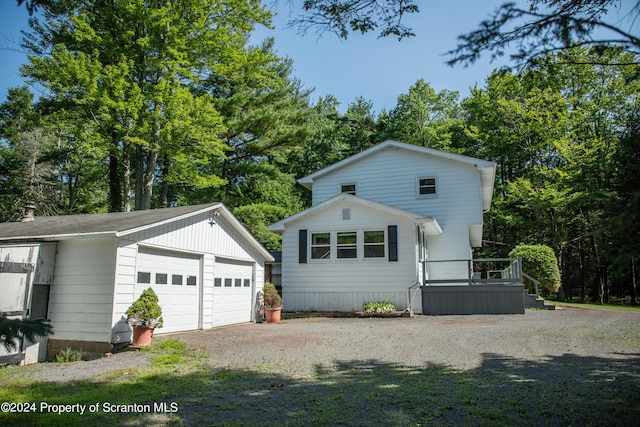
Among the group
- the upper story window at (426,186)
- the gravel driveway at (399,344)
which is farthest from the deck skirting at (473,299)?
the upper story window at (426,186)

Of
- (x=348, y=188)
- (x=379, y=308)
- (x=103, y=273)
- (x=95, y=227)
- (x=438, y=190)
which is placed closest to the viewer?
(x=103, y=273)

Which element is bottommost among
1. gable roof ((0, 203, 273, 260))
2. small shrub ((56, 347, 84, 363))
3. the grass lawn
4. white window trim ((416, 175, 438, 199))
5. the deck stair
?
small shrub ((56, 347, 84, 363))

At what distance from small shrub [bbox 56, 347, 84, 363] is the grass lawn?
5.52 feet

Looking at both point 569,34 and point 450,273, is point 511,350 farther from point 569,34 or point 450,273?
point 450,273

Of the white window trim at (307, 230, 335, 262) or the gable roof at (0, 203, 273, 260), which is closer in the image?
the gable roof at (0, 203, 273, 260)

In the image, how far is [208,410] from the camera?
15.4 ft

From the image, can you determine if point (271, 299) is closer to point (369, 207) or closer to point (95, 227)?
point (369, 207)

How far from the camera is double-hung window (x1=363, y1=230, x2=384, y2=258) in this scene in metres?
16.2

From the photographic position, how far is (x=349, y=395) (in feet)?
16.9

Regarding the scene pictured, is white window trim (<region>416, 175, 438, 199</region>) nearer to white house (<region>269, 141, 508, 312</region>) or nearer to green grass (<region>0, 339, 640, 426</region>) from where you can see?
white house (<region>269, 141, 508, 312</region>)

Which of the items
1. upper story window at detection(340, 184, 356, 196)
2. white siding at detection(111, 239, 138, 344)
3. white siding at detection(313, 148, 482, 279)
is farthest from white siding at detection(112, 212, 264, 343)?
white siding at detection(313, 148, 482, 279)

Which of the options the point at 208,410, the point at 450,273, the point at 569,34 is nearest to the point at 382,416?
the point at 208,410

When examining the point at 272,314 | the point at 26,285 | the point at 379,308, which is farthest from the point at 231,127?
the point at 26,285

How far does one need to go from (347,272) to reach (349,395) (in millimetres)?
11350
